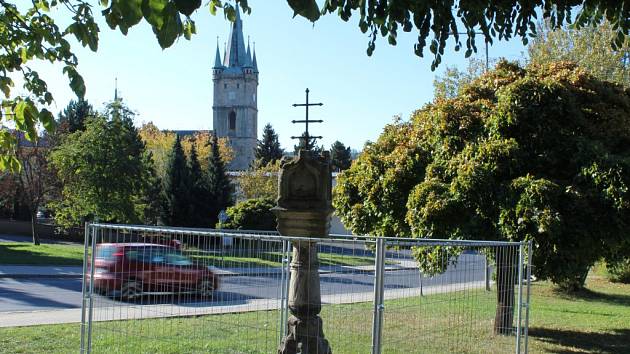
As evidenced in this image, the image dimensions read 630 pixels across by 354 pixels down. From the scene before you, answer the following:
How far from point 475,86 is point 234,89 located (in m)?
114

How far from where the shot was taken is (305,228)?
24.4 feet

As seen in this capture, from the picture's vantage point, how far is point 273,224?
3534 centimetres

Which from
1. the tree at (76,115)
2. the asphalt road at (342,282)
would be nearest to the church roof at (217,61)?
the tree at (76,115)

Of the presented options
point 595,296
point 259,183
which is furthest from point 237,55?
point 595,296

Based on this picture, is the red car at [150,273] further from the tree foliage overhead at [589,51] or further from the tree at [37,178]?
the tree at [37,178]

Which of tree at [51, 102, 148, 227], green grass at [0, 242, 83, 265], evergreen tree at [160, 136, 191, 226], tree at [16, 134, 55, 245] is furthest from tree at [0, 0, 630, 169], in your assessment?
evergreen tree at [160, 136, 191, 226]

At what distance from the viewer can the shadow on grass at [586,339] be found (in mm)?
10594

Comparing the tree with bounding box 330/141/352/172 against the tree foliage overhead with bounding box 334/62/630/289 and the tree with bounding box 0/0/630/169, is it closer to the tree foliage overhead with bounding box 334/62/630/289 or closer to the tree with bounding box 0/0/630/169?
the tree foliage overhead with bounding box 334/62/630/289

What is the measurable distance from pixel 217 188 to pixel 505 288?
3790 centimetres

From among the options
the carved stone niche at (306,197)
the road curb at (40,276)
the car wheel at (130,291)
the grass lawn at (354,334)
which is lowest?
the road curb at (40,276)

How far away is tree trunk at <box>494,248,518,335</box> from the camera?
8.34 metres

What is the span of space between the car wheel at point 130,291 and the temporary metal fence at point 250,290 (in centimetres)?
1

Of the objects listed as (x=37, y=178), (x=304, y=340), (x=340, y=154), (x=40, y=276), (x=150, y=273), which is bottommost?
(x=40, y=276)

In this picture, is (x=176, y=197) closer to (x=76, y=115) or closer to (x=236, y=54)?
(x=76, y=115)
